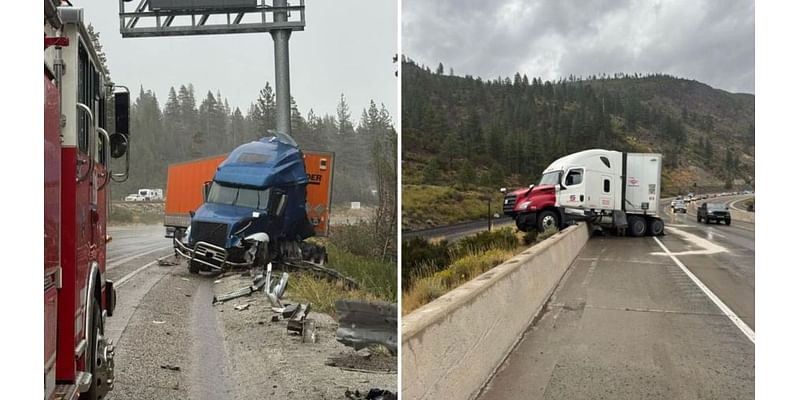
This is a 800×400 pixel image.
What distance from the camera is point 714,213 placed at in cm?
358

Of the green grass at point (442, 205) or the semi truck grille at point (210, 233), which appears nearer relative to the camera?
the semi truck grille at point (210, 233)

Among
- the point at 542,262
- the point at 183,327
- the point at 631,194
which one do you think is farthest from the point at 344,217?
the point at 631,194

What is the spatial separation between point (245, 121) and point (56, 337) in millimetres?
1273

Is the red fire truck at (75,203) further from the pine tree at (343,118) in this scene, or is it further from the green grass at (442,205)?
the green grass at (442,205)

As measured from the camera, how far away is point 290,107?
301 centimetres

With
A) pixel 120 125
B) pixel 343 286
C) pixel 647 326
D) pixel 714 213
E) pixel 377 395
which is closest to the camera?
pixel 120 125

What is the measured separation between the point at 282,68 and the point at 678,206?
2.57m

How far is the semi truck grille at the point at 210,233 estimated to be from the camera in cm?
291

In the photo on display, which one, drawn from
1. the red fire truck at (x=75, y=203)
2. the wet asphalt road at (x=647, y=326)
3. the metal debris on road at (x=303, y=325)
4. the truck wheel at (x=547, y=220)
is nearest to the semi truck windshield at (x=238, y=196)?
the red fire truck at (x=75, y=203)

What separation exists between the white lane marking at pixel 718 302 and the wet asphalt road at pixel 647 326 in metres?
0.01

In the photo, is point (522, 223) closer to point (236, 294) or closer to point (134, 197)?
point (236, 294)

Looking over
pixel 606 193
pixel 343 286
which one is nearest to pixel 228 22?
pixel 343 286

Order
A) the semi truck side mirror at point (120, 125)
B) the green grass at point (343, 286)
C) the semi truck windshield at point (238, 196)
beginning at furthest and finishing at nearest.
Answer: the green grass at point (343, 286)
the semi truck windshield at point (238, 196)
the semi truck side mirror at point (120, 125)

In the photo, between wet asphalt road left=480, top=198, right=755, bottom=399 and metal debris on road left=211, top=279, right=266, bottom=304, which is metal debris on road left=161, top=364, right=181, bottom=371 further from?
wet asphalt road left=480, top=198, right=755, bottom=399
